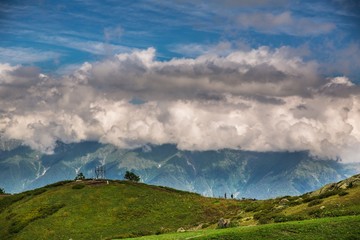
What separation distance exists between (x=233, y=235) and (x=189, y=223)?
4629 centimetres

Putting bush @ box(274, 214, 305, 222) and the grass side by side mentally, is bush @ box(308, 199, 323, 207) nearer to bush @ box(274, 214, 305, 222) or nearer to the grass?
bush @ box(274, 214, 305, 222)

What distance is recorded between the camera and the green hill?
210 feet

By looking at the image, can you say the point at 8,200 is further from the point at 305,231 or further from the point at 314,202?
the point at 305,231

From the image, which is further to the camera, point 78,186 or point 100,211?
point 78,186

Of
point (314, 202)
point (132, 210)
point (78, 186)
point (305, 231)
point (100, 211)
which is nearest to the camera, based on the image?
point (305, 231)

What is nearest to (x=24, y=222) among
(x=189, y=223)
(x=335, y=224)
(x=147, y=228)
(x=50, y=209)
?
(x=50, y=209)

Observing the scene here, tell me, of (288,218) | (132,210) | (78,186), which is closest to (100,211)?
(132,210)

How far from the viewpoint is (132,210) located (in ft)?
328

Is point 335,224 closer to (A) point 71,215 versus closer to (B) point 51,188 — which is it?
(A) point 71,215

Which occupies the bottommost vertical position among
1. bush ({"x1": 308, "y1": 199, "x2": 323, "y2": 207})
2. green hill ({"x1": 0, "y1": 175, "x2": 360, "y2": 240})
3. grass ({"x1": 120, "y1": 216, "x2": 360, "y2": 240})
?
grass ({"x1": 120, "y1": 216, "x2": 360, "y2": 240})

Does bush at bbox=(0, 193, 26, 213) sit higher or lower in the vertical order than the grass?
higher

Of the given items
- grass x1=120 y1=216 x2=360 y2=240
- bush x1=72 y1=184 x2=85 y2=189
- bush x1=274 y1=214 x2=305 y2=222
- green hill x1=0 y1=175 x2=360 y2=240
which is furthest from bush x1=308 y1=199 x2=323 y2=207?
bush x1=72 y1=184 x2=85 y2=189

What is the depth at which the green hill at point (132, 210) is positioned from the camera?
63938 mm

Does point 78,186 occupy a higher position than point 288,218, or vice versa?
point 78,186
